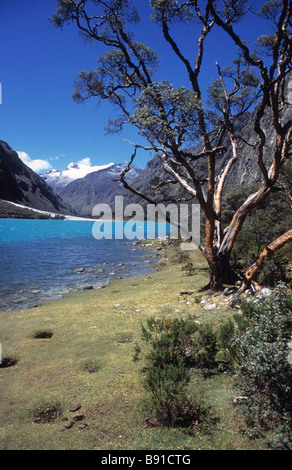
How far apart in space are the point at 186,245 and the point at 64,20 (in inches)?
859

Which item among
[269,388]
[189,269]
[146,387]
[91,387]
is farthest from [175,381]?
[189,269]

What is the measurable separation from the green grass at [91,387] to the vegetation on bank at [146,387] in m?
0.02

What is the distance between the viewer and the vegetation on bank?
337 centimetres

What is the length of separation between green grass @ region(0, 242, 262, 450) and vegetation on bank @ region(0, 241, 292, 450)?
0.06ft

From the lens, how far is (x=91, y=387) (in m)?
4.87

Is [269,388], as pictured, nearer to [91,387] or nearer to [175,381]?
[175,381]

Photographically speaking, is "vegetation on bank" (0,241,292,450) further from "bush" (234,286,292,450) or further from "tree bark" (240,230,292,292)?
"tree bark" (240,230,292,292)

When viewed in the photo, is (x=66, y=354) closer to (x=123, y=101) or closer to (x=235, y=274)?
(x=235, y=274)

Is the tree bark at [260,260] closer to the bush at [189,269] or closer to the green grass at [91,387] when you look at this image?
the green grass at [91,387]

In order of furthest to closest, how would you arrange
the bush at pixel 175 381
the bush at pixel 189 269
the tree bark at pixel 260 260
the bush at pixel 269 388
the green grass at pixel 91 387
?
the bush at pixel 189 269 < the tree bark at pixel 260 260 < the bush at pixel 175 381 < the green grass at pixel 91 387 < the bush at pixel 269 388

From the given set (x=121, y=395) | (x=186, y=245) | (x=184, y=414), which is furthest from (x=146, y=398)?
(x=186, y=245)

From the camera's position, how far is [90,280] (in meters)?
17.9

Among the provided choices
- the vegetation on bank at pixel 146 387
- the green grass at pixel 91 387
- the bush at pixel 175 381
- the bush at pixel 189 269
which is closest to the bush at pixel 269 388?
the vegetation on bank at pixel 146 387

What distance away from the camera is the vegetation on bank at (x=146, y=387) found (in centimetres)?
337
